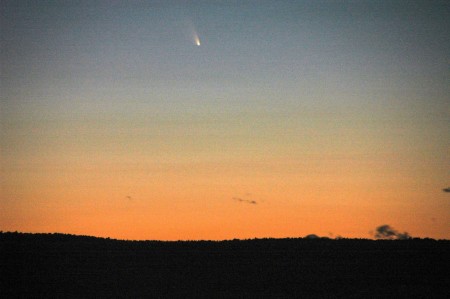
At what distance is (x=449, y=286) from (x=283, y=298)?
47.5 ft

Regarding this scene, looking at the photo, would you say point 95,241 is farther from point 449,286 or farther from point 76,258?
point 449,286

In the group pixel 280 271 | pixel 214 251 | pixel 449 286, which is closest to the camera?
pixel 449 286

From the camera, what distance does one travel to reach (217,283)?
196 ft

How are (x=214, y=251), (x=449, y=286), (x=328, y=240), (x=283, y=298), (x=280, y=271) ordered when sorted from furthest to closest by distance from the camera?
(x=328, y=240), (x=214, y=251), (x=280, y=271), (x=449, y=286), (x=283, y=298)

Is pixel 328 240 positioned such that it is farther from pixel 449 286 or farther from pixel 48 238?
pixel 48 238

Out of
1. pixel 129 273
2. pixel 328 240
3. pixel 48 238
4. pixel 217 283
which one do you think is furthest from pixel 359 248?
pixel 48 238

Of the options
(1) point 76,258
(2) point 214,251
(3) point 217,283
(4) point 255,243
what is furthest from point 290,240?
(1) point 76,258

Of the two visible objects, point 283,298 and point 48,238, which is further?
point 48,238

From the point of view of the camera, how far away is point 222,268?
64.8 metres

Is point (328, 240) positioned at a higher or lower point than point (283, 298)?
higher

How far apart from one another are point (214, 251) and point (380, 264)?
15.5m

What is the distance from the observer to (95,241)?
2901 inches

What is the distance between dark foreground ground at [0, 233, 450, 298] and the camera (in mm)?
56906

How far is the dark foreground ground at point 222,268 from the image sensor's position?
187 ft
